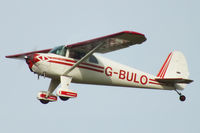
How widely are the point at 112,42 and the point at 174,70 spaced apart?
409cm

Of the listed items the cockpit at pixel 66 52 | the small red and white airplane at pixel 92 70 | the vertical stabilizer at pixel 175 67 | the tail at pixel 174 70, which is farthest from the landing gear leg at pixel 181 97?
the cockpit at pixel 66 52

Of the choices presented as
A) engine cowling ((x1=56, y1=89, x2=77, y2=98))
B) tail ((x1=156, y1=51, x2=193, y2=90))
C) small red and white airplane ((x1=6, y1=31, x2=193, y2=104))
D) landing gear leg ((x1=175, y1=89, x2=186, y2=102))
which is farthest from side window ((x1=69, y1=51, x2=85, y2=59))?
landing gear leg ((x1=175, y1=89, x2=186, y2=102))

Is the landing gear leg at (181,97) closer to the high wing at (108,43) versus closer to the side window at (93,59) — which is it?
the high wing at (108,43)

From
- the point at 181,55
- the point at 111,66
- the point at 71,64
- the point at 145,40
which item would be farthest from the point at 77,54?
the point at 181,55

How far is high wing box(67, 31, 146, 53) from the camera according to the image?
13.5m

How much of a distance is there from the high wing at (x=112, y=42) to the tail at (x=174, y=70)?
9.33 feet

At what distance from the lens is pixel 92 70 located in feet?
51.0

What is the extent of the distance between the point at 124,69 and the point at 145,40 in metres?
2.95

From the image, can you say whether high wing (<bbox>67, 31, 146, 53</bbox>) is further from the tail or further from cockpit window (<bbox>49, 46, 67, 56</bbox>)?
the tail

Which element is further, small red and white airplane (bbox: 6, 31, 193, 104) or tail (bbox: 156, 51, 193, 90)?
tail (bbox: 156, 51, 193, 90)

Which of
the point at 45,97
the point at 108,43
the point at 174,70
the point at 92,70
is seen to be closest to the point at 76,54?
the point at 92,70

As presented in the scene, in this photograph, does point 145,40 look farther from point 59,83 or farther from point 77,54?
point 59,83

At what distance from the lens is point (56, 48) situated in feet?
50.2

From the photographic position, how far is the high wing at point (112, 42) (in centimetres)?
1347
